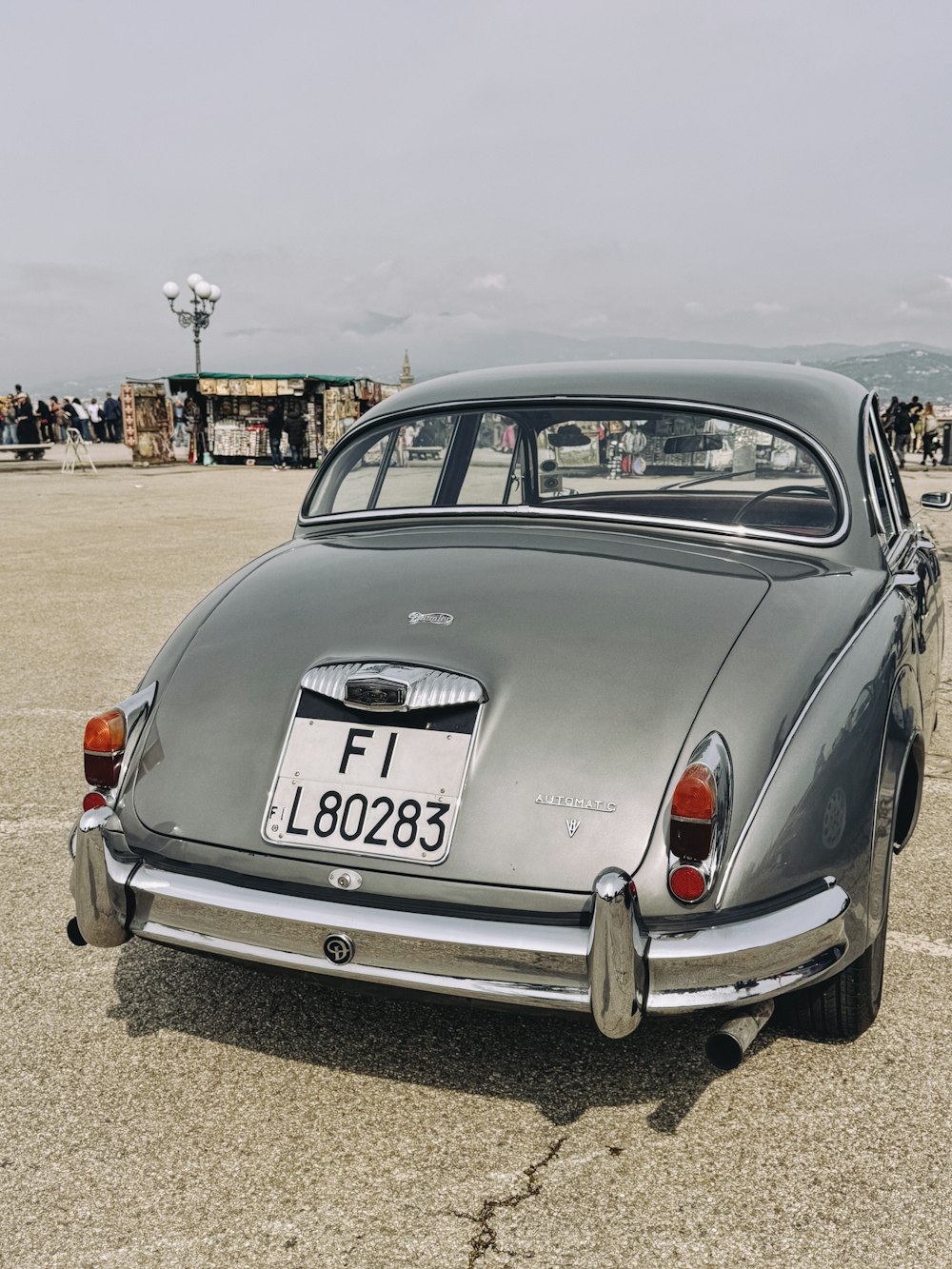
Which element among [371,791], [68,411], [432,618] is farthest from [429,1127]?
[68,411]

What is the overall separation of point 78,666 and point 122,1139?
5153 millimetres

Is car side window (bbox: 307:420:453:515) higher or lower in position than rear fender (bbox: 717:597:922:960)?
higher

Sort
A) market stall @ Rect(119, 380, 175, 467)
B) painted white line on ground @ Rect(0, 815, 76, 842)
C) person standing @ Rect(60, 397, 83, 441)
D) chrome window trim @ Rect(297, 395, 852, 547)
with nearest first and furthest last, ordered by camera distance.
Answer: chrome window trim @ Rect(297, 395, 852, 547) → painted white line on ground @ Rect(0, 815, 76, 842) → market stall @ Rect(119, 380, 175, 467) → person standing @ Rect(60, 397, 83, 441)

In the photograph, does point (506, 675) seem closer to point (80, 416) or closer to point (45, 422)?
point (45, 422)

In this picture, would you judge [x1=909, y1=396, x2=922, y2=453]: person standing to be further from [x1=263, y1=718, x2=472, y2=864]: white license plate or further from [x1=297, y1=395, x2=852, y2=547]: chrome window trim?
[x1=263, y1=718, x2=472, y2=864]: white license plate

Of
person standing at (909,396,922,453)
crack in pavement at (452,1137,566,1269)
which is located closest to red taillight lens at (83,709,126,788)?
crack in pavement at (452,1137,566,1269)

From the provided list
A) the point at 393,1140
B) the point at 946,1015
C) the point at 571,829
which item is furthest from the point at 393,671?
the point at 946,1015

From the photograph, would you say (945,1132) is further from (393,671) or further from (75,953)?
(75,953)

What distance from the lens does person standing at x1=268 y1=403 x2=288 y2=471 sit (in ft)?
101

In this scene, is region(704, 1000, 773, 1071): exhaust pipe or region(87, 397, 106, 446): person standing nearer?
region(704, 1000, 773, 1071): exhaust pipe

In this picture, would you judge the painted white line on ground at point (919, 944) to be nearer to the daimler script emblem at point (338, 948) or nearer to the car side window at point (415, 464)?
the daimler script emblem at point (338, 948)

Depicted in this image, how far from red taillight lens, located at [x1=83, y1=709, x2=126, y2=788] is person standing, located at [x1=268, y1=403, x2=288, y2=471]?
2797 centimetres

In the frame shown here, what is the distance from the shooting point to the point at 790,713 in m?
2.60

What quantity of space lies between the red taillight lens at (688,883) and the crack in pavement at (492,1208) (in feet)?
2.25
